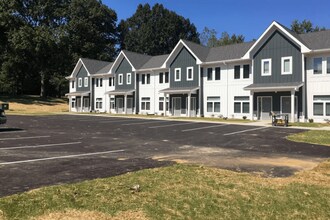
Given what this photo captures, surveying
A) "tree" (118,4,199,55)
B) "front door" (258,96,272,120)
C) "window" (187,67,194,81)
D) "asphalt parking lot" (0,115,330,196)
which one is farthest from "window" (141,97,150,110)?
"tree" (118,4,199,55)

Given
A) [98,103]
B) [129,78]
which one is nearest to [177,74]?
[129,78]

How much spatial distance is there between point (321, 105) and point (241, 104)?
25.3ft

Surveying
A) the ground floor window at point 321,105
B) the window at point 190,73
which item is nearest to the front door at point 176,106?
the window at point 190,73

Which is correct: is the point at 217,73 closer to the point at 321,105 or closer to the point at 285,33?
the point at 285,33

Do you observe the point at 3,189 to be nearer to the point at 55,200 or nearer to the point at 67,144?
the point at 55,200

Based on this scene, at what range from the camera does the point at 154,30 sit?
255ft

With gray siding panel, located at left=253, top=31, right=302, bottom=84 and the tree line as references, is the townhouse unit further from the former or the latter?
the tree line

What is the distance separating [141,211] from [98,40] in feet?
225

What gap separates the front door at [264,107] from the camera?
30984 mm

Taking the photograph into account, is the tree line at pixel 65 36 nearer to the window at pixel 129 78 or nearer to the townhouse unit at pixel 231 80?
the townhouse unit at pixel 231 80

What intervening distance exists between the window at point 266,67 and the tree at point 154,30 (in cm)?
4690

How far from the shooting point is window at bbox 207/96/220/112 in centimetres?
3516

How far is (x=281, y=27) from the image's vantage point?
29672 millimetres

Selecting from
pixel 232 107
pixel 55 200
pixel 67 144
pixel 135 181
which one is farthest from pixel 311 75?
pixel 55 200
